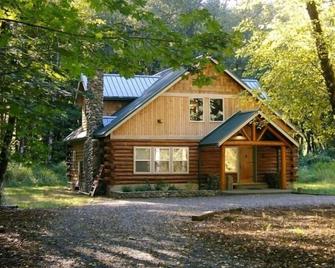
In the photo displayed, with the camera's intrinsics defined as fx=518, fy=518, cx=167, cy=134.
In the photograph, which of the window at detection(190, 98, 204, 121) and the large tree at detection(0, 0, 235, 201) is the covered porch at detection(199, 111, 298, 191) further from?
the large tree at detection(0, 0, 235, 201)

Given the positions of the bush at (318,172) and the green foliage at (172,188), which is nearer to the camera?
the green foliage at (172,188)

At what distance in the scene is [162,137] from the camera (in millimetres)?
26078

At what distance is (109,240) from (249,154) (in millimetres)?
19027

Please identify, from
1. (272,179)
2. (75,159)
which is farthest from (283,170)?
(75,159)

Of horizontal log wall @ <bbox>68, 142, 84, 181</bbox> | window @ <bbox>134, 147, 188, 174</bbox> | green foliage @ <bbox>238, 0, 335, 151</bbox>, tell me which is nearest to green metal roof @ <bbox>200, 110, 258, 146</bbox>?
window @ <bbox>134, 147, 188, 174</bbox>

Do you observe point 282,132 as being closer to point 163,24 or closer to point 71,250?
point 71,250

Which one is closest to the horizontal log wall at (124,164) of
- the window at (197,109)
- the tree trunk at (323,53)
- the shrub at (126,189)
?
the shrub at (126,189)

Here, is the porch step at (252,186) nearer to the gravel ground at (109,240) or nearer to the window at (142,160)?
the window at (142,160)

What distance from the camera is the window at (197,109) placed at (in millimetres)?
26906

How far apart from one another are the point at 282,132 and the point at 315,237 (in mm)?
15357

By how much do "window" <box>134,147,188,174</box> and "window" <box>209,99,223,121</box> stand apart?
2.32m

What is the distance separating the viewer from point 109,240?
34.9 ft

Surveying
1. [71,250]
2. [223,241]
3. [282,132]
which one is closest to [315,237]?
[223,241]

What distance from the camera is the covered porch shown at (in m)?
25.1
